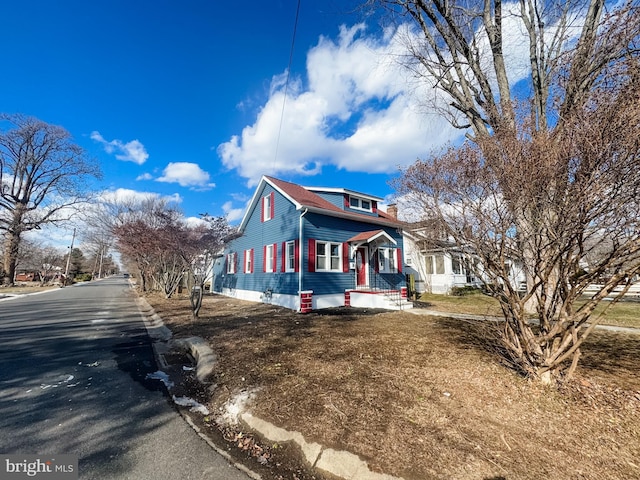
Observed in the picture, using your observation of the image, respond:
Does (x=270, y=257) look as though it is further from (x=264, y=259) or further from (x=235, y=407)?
(x=235, y=407)

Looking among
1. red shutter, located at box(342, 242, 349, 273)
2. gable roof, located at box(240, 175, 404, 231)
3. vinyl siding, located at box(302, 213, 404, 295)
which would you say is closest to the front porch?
vinyl siding, located at box(302, 213, 404, 295)

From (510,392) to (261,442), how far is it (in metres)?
3.23

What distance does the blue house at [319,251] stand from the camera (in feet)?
40.8

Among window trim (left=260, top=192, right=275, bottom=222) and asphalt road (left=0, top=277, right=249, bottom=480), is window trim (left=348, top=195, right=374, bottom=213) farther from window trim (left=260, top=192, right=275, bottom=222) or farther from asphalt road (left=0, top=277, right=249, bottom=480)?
asphalt road (left=0, top=277, right=249, bottom=480)

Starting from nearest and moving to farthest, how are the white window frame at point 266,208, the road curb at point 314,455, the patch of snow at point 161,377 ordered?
the road curb at point 314,455
the patch of snow at point 161,377
the white window frame at point 266,208

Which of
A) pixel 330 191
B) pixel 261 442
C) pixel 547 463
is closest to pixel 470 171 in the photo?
pixel 547 463

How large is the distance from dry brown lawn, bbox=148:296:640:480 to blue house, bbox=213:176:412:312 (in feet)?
20.3

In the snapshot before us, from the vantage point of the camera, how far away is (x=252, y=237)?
1719cm

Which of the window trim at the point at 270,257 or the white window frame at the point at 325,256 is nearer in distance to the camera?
the white window frame at the point at 325,256

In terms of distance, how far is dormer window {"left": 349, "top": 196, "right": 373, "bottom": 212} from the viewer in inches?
631

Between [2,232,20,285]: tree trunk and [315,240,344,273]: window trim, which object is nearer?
[315,240,344,273]: window trim

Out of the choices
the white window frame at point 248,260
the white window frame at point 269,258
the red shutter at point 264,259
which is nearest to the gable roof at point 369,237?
the white window frame at point 269,258

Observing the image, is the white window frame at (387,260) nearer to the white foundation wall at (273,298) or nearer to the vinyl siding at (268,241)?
the vinyl siding at (268,241)

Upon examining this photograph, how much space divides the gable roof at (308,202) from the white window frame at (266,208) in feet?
2.94
